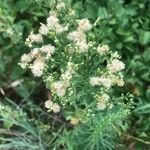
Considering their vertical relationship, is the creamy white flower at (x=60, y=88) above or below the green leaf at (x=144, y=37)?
below

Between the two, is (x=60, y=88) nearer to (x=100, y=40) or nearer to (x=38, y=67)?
(x=38, y=67)

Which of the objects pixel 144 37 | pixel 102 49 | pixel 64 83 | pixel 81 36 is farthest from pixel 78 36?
pixel 144 37

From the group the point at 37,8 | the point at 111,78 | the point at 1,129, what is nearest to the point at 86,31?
the point at 111,78

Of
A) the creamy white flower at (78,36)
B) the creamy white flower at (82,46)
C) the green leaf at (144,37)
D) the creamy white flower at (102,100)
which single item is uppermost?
the green leaf at (144,37)

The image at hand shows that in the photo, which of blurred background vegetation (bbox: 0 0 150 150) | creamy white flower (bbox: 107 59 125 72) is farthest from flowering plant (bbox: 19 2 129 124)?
blurred background vegetation (bbox: 0 0 150 150)

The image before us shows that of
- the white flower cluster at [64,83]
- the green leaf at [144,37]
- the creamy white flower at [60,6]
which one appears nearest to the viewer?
the white flower cluster at [64,83]

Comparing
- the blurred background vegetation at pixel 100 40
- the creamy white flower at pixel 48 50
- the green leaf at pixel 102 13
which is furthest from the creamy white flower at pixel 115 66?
the green leaf at pixel 102 13

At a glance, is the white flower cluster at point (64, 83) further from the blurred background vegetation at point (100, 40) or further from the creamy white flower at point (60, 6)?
the blurred background vegetation at point (100, 40)
